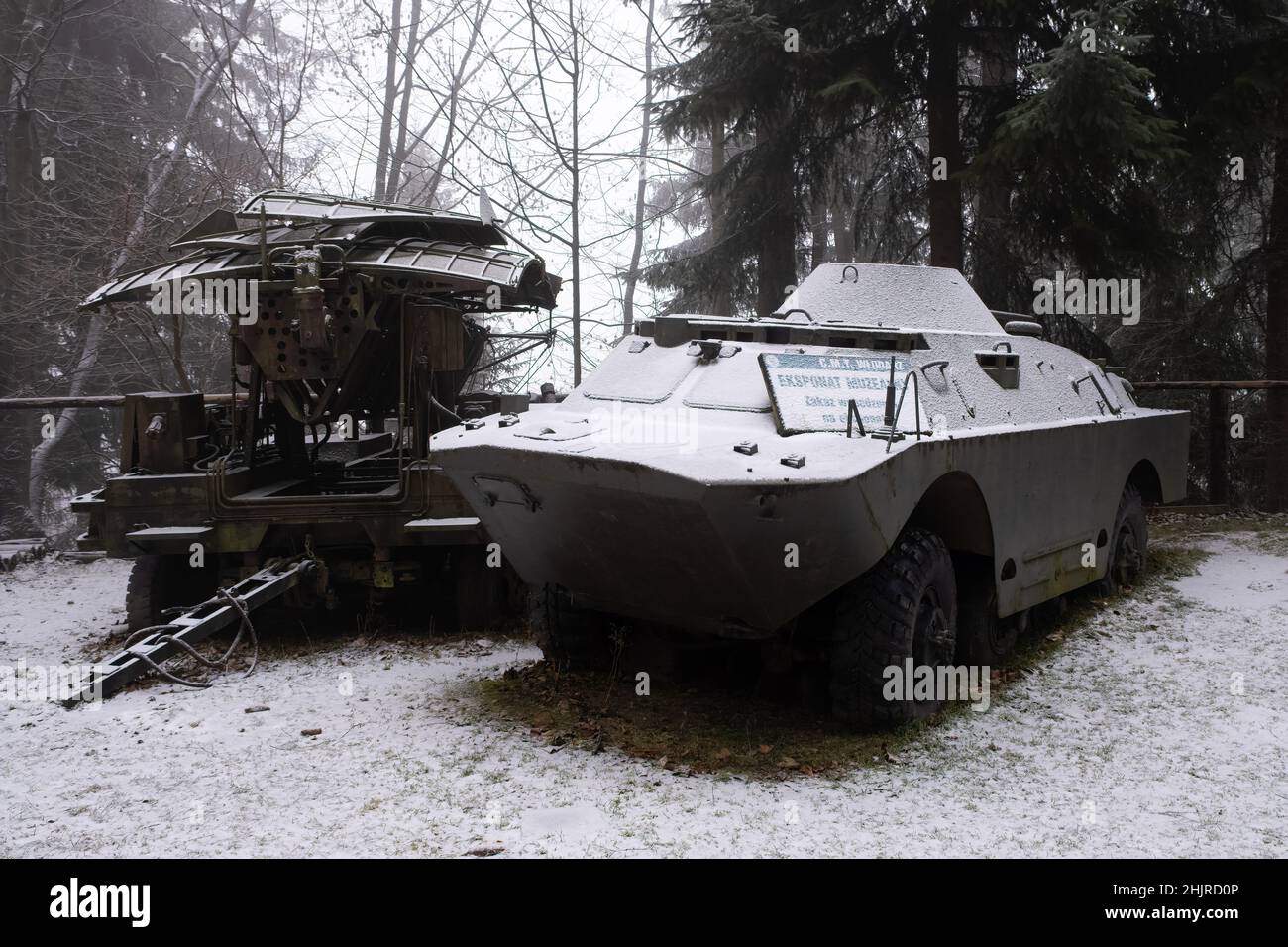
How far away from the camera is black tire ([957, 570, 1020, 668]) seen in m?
5.85

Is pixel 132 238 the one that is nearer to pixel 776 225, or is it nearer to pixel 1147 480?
pixel 776 225

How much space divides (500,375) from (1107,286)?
25.7 feet

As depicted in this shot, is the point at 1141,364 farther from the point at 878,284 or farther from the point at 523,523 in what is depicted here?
the point at 523,523

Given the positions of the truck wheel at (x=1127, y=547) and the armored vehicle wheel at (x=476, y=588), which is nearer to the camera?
the armored vehicle wheel at (x=476, y=588)

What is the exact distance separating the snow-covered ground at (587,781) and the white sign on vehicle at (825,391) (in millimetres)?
1468

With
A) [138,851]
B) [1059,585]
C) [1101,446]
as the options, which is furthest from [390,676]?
[1101,446]

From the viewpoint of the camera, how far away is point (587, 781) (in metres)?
4.57

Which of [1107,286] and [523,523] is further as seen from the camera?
[1107,286]

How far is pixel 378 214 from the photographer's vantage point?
25.5ft

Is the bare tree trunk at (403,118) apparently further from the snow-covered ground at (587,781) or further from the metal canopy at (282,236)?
the snow-covered ground at (587,781)

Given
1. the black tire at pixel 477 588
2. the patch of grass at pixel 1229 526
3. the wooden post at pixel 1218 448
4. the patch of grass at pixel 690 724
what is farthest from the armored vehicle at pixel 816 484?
the wooden post at pixel 1218 448

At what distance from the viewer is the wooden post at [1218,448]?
38.7 feet

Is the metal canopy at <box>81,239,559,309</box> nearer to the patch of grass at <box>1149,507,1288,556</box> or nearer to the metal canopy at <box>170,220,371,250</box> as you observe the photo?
the metal canopy at <box>170,220,371,250</box>

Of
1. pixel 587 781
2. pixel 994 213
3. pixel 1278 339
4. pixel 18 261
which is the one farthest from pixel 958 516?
pixel 18 261
